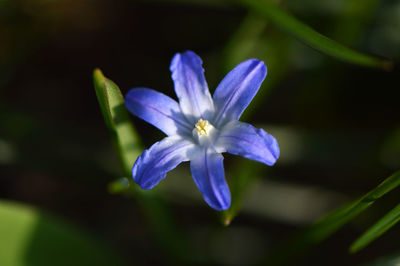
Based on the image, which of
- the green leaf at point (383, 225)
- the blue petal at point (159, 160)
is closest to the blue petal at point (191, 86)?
the blue petal at point (159, 160)

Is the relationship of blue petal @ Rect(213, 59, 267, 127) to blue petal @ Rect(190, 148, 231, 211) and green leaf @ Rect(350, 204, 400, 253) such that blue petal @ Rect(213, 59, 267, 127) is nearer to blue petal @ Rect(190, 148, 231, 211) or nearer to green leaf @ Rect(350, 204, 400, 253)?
blue petal @ Rect(190, 148, 231, 211)

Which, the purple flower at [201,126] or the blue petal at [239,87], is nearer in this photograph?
the purple flower at [201,126]

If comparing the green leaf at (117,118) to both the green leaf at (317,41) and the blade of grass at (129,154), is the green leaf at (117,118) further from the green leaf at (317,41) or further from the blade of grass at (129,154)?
the green leaf at (317,41)

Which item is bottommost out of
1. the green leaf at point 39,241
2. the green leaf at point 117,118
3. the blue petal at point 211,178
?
the green leaf at point 39,241

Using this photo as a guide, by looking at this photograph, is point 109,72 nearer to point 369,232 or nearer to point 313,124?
point 313,124

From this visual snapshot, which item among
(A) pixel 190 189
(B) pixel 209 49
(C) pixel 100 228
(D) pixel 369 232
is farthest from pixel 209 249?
(B) pixel 209 49

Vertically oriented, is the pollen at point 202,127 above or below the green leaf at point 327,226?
above
